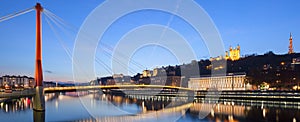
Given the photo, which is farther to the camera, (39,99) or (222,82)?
(222,82)

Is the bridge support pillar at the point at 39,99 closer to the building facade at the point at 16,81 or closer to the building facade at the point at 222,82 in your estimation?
the building facade at the point at 222,82

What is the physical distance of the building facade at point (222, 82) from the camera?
54.5 meters

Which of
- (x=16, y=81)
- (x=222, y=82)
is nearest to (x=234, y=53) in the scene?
(x=222, y=82)

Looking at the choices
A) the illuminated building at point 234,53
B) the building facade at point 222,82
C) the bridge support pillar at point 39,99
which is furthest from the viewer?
the illuminated building at point 234,53

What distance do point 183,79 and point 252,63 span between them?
46.3 ft

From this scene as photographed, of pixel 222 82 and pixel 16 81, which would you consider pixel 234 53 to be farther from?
pixel 16 81

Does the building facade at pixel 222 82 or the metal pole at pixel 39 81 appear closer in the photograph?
A: the metal pole at pixel 39 81

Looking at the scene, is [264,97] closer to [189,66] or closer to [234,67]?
[234,67]

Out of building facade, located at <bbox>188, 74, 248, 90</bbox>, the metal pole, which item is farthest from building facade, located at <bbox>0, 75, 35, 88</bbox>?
the metal pole

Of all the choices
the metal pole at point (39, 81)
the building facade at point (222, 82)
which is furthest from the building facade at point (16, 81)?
the metal pole at point (39, 81)

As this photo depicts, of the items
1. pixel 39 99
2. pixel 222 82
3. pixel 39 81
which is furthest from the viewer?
pixel 222 82

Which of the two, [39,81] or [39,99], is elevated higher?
Answer: [39,81]

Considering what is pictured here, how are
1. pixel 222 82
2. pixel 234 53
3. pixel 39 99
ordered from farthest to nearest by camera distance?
1. pixel 234 53
2. pixel 222 82
3. pixel 39 99

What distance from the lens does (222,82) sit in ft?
192
